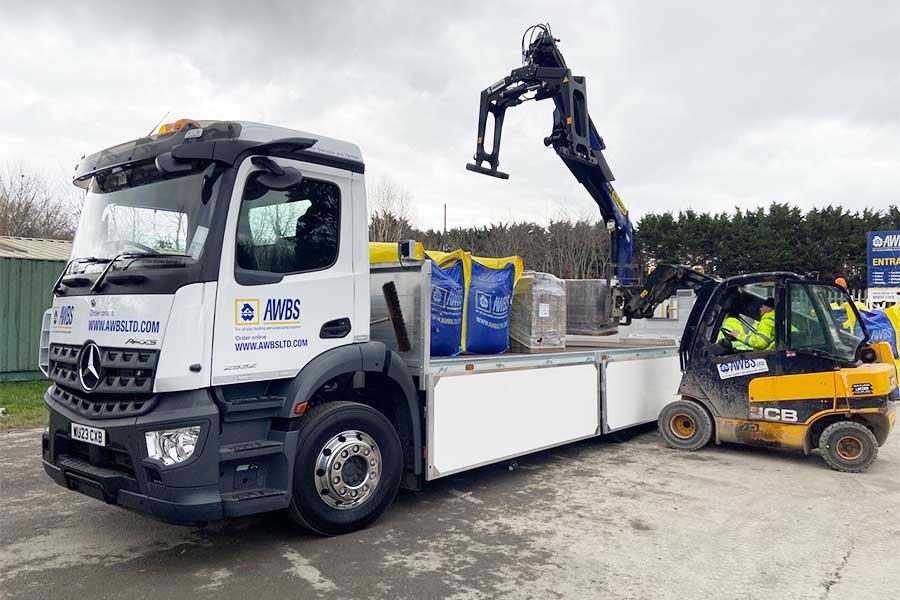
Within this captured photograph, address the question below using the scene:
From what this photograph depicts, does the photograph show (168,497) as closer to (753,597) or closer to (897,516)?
(753,597)

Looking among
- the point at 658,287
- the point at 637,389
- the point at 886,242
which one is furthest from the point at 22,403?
the point at 886,242

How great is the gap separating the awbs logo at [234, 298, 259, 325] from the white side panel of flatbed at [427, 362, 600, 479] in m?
1.69

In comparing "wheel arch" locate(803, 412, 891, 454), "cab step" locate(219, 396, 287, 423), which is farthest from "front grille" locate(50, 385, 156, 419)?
"wheel arch" locate(803, 412, 891, 454)

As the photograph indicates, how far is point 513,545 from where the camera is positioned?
15.5 feet

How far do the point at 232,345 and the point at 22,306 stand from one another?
416 inches

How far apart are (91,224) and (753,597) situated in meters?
5.00

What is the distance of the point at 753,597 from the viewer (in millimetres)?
3916

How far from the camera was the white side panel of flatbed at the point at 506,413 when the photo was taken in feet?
18.1

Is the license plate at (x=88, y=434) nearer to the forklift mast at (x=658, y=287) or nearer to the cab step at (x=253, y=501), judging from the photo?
the cab step at (x=253, y=501)

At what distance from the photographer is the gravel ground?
403 cm

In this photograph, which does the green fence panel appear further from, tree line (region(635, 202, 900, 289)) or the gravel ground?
tree line (region(635, 202, 900, 289))

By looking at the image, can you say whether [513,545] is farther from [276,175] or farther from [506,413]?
[276,175]

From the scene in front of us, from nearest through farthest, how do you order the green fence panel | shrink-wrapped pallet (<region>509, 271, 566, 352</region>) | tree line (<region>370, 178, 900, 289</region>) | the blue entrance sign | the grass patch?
shrink-wrapped pallet (<region>509, 271, 566, 352</region>)
the grass patch
the green fence panel
the blue entrance sign
tree line (<region>370, 178, 900, 289</region>)

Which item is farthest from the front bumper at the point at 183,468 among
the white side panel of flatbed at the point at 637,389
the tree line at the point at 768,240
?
the tree line at the point at 768,240
